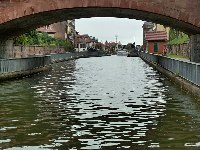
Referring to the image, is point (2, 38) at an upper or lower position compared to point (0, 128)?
upper

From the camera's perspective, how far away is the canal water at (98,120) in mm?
12852

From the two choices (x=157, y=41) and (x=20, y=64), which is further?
(x=157, y=41)

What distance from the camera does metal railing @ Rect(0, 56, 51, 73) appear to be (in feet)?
116

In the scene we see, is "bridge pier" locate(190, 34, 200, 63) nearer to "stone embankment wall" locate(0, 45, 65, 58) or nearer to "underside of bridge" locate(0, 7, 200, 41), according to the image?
"underside of bridge" locate(0, 7, 200, 41)

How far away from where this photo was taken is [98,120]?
1662 cm

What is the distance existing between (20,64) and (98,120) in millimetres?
24582

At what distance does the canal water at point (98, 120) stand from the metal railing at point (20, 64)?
8.48 metres

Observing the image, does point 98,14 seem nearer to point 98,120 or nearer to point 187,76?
point 187,76

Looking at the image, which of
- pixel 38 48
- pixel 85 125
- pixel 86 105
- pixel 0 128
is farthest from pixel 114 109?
pixel 38 48

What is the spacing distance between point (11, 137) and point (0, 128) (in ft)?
5.18

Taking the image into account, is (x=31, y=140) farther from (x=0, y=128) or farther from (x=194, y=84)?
(x=194, y=84)

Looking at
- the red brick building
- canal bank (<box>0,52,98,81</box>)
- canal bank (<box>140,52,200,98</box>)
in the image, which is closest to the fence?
canal bank (<box>140,52,200,98</box>)

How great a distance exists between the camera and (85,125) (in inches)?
614

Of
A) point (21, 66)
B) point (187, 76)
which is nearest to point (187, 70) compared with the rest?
point (187, 76)
